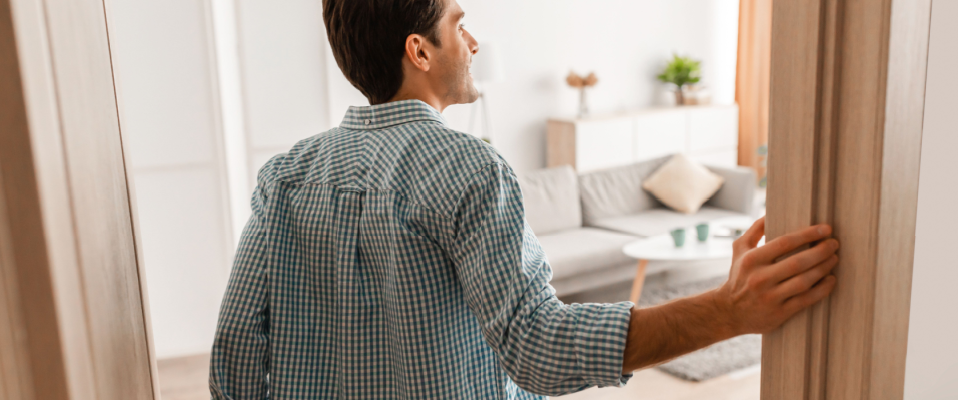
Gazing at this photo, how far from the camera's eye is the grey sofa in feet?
12.9

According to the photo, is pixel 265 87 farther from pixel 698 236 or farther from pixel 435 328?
pixel 435 328

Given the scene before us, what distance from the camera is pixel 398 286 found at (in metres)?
0.91

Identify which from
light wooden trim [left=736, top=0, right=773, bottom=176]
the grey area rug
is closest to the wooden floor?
the grey area rug

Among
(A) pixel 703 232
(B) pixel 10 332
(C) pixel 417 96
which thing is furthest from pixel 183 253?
(B) pixel 10 332

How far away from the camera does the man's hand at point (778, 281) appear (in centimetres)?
66

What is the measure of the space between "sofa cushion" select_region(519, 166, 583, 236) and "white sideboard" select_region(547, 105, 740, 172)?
1.14 metres

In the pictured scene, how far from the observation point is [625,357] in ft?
2.59

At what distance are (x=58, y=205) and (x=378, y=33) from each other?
0.47 metres

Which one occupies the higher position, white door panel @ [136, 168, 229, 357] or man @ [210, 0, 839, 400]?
man @ [210, 0, 839, 400]

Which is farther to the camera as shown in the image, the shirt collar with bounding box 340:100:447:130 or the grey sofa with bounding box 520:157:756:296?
the grey sofa with bounding box 520:157:756:296

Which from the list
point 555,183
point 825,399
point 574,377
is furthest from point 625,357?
point 555,183

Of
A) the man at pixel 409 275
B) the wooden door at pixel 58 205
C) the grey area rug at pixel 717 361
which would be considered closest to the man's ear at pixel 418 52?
the man at pixel 409 275

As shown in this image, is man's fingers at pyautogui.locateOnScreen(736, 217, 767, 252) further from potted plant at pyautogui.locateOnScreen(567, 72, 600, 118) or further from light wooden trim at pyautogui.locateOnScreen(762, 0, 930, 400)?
potted plant at pyautogui.locateOnScreen(567, 72, 600, 118)

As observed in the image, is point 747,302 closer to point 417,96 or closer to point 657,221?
point 417,96
